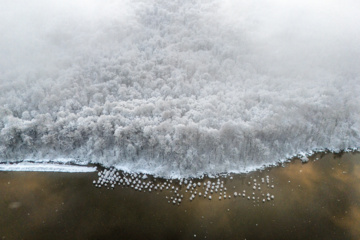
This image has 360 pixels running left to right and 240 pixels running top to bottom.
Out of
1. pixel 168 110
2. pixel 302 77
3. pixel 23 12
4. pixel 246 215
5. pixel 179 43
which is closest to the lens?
pixel 246 215

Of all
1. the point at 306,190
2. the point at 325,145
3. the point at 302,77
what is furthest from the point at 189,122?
the point at 302,77

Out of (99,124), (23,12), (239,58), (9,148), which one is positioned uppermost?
(23,12)

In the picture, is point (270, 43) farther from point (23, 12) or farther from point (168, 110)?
point (23, 12)

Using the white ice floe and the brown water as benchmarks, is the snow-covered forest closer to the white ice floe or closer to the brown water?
the white ice floe

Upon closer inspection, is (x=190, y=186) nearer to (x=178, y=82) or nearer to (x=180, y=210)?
(x=180, y=210)

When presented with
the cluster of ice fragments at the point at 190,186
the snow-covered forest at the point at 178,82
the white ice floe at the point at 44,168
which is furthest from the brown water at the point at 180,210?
the snow-covered forest at the point at 178,82
